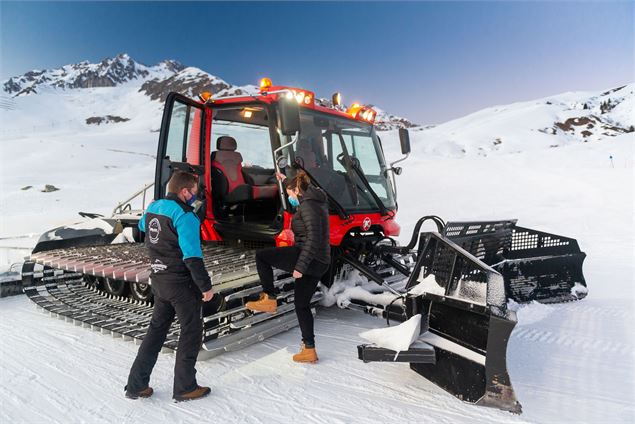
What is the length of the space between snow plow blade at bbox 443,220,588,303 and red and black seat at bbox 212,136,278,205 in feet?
8.52

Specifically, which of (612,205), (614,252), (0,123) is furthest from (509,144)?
(0,123)

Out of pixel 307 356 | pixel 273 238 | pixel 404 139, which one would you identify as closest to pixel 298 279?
pixel 307 356

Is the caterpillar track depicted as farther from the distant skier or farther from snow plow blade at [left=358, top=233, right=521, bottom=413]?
snow plow blade at [left=358, top=233, right=521, bottom=413]

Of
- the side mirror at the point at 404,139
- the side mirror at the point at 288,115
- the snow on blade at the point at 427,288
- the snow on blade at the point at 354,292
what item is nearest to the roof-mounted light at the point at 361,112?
the side mirror at the point at 404,139

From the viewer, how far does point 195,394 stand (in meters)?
3.22

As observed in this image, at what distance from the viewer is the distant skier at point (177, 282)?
121 inches

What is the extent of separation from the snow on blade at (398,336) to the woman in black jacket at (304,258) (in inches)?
25.2

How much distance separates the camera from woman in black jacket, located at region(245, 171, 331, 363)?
3.71 meters

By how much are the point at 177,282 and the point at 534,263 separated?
394 cm

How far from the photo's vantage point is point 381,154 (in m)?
5.84

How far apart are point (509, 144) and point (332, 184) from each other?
5003cm

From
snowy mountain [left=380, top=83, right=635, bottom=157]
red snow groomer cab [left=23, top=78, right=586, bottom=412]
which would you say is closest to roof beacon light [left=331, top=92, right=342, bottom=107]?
red snow groomer cab [left=23, top=78, right=586, bottom=412]

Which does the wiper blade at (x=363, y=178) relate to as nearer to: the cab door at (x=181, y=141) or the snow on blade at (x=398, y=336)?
the cab door at (x=181, y=141)

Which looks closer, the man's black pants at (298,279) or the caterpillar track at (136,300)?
the man's black pants at (298,279)
